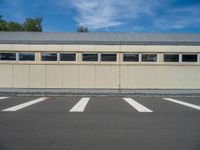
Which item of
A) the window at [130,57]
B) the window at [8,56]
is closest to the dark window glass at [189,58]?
the window at [130,57]

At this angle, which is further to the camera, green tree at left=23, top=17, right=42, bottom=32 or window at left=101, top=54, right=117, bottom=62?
green tree at left=23, top=17, right=42, bottom=32

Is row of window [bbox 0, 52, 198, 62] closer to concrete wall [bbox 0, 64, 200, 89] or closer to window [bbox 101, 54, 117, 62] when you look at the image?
window [bbox 101, 54, 117, 62]

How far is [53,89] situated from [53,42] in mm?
3479

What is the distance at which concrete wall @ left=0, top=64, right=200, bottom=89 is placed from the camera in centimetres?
1670

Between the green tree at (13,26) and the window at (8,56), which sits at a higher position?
the green tree at (13,26)

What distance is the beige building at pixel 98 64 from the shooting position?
16688mm

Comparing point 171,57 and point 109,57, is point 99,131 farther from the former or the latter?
point 171,57

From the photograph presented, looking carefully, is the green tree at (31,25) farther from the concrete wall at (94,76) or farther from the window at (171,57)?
the window at (171,57)

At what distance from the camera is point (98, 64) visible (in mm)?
16688

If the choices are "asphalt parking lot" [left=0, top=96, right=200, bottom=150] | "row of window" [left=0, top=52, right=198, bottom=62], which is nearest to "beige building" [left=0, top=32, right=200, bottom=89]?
"row of window" [left=0, top=52, right=198, bottom=62]

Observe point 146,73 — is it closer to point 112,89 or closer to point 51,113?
A: point 112,89

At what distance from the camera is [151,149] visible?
15.5 feet

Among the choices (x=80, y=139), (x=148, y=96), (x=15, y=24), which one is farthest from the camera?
(x=15, y=24)

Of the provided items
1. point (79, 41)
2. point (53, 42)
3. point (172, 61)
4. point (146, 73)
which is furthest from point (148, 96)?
point (53, 42)
